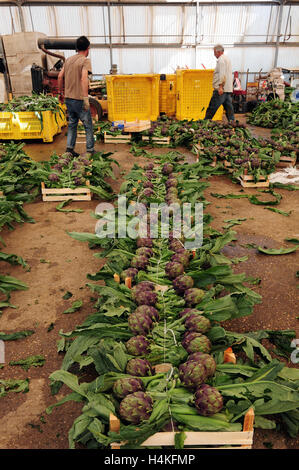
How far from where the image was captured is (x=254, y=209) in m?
4.88

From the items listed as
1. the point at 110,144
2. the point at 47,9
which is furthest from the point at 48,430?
the point at 47,9

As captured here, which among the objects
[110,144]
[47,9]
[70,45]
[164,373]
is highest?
[47,9]

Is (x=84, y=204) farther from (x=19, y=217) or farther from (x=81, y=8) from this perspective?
(x=81, y=8)

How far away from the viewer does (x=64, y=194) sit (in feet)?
17.0

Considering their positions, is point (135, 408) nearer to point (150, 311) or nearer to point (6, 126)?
point (150, 311)

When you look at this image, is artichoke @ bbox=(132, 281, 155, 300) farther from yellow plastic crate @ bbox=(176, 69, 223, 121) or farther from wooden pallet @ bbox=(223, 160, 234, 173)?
yellow plastic crate @ bbox=(176, 69, 223, 121)

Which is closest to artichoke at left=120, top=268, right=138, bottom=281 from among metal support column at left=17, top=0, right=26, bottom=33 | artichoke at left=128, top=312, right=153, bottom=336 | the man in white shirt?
artichoke at left=128, top=312, right=153, bottom=336

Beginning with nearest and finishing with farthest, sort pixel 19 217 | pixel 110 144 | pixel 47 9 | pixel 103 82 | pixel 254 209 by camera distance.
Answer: pixel 19 217 < pixel 254 209 < pixel 110 144 < pixel 103 82 < pixel 47 9

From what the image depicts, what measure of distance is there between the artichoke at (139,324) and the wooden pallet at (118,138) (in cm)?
725

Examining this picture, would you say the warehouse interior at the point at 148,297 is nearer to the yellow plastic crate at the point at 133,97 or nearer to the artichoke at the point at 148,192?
the artichoke at the point at 148,192

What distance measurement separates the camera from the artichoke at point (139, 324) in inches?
83.6

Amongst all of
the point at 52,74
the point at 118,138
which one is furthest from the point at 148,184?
the point at 52,74
